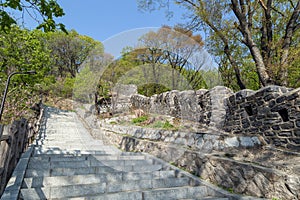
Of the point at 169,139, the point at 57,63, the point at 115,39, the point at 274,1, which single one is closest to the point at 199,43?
the point at 274,1

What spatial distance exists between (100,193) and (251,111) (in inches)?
151

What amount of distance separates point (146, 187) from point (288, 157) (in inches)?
87.6

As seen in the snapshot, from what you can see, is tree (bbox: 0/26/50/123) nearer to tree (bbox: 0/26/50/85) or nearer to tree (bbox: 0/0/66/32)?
tree (bbox: 0/26/50/85)

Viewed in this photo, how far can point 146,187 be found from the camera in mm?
2705

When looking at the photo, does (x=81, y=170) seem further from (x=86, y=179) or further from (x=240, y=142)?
(x=240, y=142)

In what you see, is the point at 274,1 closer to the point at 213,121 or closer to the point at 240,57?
the point at 240,57

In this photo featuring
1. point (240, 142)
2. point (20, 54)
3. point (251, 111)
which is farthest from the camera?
point (20, 54)

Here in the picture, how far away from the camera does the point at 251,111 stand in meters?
4.62

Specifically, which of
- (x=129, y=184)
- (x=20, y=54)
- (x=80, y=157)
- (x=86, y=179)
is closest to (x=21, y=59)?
(x=20, y=54)

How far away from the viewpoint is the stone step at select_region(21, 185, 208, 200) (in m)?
2.21

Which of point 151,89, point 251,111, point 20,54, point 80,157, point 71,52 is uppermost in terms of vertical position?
point 71,52

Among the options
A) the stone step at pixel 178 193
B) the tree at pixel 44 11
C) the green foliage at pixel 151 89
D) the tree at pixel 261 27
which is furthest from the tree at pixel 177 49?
the stone step at pixel 178 193

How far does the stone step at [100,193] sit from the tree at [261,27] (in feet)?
15.1

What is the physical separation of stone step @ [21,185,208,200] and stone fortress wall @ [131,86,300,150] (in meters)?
2.07
